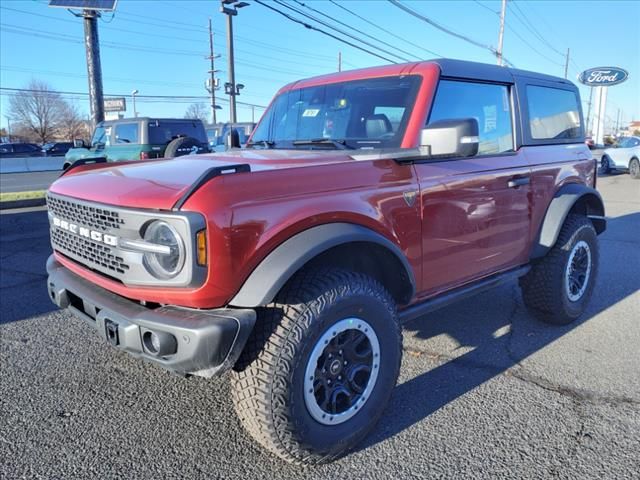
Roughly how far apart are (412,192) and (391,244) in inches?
14.0

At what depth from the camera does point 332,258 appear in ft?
8.77

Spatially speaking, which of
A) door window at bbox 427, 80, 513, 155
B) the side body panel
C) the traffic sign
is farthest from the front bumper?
the traffic sign

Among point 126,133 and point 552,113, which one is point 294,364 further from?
point 126,133

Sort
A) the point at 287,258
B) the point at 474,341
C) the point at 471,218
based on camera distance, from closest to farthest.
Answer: the point at 287,258 < the point at 471,218 < the point at 474,341

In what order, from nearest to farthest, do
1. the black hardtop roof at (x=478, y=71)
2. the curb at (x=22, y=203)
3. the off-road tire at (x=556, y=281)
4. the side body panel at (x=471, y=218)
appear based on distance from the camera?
the side body panel at (x=471, y=218) < the black hardtop roof at (x=478, y=71) < the off-road tire at (x=556, y=281) < the curb at (x=22, y=203)

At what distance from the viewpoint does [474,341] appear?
3.92m

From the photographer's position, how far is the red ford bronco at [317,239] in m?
2.13

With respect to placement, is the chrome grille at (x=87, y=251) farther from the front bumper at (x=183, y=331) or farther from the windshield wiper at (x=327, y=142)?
the windshield wiper at (x=327, y=142)

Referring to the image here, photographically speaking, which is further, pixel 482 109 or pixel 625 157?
pixel 625 157

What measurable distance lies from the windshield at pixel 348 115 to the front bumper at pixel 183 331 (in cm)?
149

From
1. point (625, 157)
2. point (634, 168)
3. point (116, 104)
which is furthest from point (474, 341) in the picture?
point (116, 104)

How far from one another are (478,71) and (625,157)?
1920 centimetres

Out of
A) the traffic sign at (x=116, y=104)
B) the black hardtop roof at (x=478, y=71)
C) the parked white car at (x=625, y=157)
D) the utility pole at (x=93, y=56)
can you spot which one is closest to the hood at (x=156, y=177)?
the black hardtop roof at (x=478, y=71)

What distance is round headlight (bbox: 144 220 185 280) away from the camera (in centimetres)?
209
